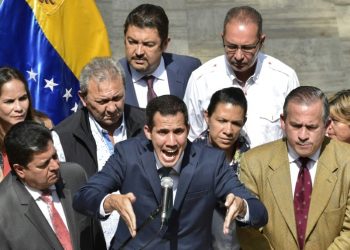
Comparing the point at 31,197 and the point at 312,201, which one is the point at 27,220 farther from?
the point at 312,201

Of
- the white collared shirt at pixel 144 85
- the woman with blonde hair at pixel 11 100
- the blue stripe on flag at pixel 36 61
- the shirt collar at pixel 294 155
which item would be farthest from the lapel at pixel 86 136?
the blue stripe on flag at pixel 36 61

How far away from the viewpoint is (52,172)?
6.63 m

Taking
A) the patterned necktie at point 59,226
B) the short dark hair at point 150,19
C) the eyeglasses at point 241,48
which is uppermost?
the short dark hair at point 150,19

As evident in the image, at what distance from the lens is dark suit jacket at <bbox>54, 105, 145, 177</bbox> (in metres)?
7.39

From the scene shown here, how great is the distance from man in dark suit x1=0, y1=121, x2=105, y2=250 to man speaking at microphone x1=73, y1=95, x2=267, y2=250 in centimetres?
35

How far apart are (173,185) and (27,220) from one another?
34.8 inches

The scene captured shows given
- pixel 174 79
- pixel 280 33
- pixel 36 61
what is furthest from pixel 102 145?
pixel 280 33

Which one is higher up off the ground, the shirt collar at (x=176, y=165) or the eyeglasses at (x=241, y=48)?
the eyeglasses at (x=241, y=48)

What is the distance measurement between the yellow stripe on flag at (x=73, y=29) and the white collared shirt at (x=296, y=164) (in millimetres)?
2744

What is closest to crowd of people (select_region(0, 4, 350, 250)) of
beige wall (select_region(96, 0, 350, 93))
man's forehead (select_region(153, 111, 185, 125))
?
man's forehead (select_region(153, 111, 185, 125))

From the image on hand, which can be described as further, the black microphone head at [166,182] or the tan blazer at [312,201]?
the tan blazer at [312,201]

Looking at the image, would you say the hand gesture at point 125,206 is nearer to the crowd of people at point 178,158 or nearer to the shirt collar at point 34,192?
the crowd of people at point 178,158

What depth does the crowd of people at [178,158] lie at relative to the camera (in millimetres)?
6418

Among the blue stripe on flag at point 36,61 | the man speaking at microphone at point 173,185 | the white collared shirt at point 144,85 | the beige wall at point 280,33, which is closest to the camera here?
the man speaking at microphone at point 173,185
